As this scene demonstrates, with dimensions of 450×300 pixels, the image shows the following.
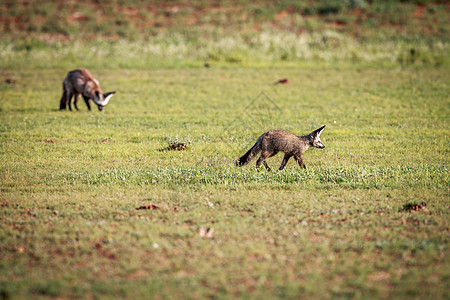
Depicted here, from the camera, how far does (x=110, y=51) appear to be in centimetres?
3133

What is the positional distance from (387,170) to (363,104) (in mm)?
9009

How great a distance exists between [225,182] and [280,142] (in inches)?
66.2

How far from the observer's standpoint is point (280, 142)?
1077 cm

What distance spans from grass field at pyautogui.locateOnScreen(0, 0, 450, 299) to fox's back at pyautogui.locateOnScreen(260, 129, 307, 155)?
20.4 inches

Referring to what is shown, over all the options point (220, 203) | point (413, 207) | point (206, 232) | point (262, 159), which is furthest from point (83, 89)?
point (413, 207)

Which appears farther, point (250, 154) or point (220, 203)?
point (250, 154)

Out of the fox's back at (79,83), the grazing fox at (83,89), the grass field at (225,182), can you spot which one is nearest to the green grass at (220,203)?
the grass field at (225,182)

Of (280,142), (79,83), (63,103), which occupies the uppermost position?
(79,83)

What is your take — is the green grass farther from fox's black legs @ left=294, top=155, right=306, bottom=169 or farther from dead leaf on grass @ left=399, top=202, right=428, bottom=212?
fox's black legs @ left=294, top=155, right=306, bottom=169

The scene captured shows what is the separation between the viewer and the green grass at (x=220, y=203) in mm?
5863

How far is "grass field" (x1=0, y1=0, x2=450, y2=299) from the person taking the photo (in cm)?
596

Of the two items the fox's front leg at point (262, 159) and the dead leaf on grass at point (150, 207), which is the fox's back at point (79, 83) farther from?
the dead leaf on grass at point (150, 207)

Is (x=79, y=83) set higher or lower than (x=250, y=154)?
higher

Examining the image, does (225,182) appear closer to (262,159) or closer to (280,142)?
(262,159)
